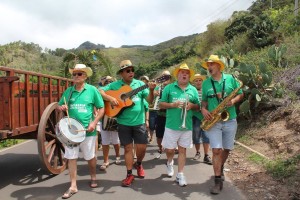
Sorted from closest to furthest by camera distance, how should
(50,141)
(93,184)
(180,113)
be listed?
(93,184) → (180,113) → (50,141)

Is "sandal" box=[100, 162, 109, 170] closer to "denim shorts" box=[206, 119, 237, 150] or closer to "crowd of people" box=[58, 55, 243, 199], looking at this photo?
"crowd of people" box=[58, 55, 243, 199]

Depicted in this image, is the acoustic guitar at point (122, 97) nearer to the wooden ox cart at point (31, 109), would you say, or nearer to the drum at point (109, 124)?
the drum at point (109, 124)

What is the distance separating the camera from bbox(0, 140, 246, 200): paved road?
18.3ft

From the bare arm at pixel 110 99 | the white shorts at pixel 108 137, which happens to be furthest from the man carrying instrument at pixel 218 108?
the white shorts at pixel 108 137

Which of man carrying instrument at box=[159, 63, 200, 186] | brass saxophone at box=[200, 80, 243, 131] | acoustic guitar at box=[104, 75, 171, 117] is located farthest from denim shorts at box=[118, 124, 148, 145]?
brass saxophone at box=[200, 80, 243, 131]

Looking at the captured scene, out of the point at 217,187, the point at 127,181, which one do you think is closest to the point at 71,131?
the point at 127,181

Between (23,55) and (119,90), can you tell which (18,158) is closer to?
(119,90)

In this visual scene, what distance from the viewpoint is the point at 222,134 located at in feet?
19.1

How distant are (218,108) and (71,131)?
227 centimetres

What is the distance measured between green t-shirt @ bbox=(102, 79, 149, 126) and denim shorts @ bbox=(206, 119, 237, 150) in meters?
1.22

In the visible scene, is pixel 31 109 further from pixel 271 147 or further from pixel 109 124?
pixel 271 147

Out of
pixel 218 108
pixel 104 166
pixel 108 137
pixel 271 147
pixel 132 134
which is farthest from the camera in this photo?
pixel 271 147

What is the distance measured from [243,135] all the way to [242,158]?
1.98m

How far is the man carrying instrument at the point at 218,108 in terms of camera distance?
5664 millimetres
